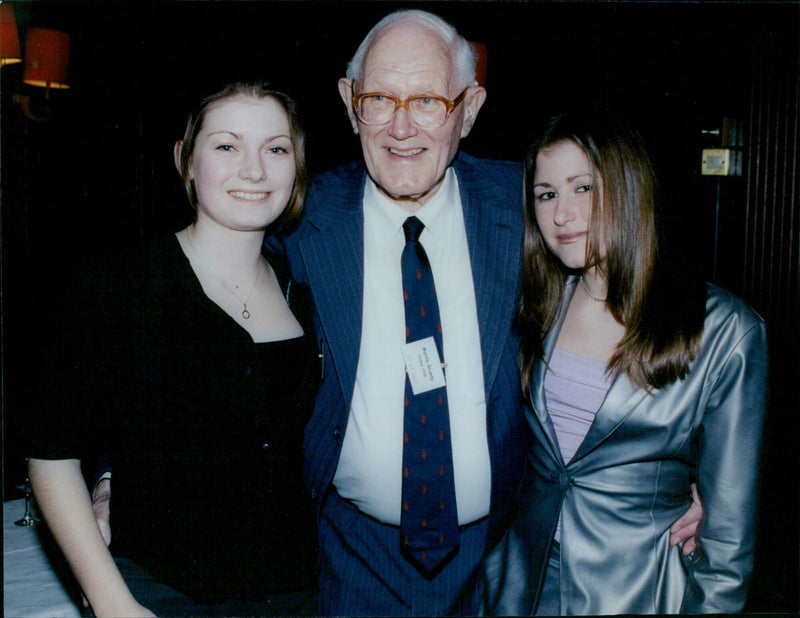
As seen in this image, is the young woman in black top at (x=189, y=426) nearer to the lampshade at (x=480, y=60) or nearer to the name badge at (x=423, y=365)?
the name badge at (x=423, y=365)

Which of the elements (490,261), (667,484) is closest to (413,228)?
(490,261)

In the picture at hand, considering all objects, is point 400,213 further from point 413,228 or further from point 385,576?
point 385,576

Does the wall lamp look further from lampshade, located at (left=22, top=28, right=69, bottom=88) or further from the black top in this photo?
the black top

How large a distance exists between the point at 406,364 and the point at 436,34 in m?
0.97

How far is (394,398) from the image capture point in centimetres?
178

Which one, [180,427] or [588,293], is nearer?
[180,427]

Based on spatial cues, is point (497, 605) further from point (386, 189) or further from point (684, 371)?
point (386, 189)

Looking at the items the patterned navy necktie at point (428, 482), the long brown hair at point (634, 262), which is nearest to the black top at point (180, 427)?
the patterned navy necktie at point (428, 482)

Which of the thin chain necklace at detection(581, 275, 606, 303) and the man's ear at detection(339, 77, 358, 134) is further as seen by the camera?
the man's ear at detection(339, 77, 358, 134)

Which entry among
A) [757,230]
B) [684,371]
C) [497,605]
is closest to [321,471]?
[497,605]

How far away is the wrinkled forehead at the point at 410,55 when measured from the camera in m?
1.81

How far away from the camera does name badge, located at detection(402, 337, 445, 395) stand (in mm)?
1732

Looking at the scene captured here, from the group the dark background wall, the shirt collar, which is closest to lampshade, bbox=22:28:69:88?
the dark background wall

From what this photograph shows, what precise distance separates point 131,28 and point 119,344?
10.3 feet
